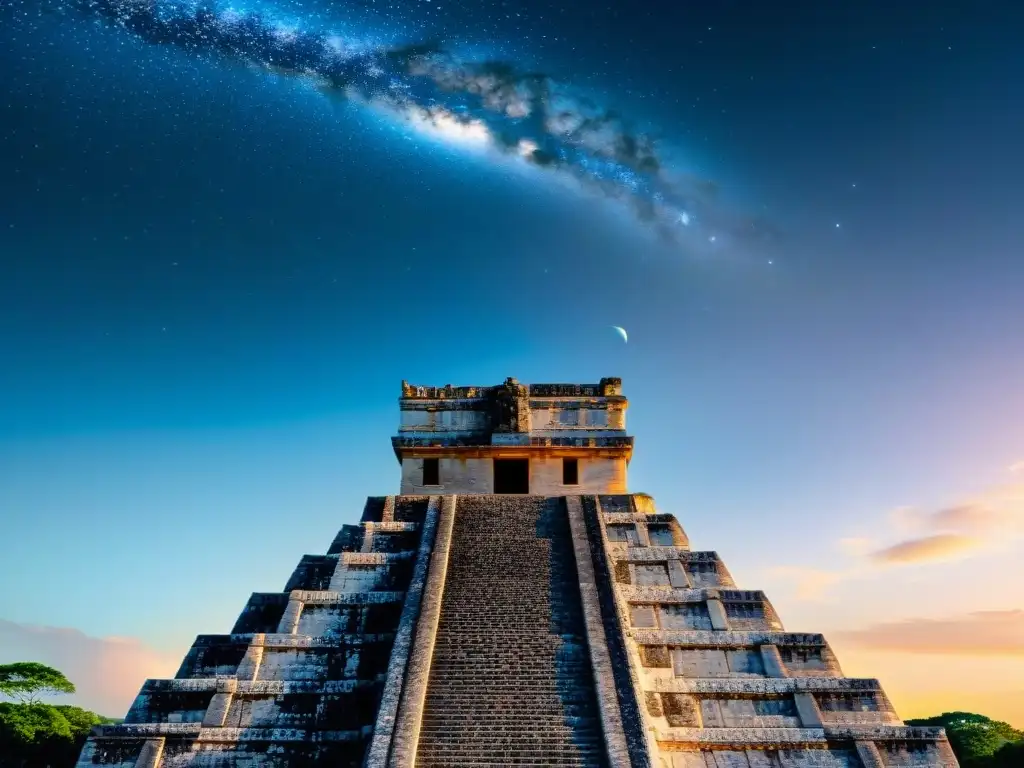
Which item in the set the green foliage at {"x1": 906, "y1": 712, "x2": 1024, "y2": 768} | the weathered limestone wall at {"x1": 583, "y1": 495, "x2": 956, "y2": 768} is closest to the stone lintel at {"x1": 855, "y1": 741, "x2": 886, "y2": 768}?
the weathered limestone wall at {"x1": 583, "y1": 495, "x2": 956, "y2": 768}

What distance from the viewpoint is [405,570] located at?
1351 centimetres

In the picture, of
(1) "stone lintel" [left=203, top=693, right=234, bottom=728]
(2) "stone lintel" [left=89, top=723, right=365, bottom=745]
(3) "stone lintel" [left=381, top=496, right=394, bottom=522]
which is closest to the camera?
(2) "stone lintel" [left=89, top=723, right=365, bottom=745]

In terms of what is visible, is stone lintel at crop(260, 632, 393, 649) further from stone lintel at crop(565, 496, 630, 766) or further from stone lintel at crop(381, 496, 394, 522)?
stone lintel at crop(381, 496, 394, 522)

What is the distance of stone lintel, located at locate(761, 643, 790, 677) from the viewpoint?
11.1 m

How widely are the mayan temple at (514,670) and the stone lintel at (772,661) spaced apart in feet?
0.08

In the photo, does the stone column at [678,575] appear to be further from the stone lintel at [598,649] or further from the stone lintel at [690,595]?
the stone lintel at [598,649]

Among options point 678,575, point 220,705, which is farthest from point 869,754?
point 220,705

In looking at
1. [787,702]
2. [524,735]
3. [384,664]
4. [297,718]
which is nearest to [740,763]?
→ [787,702]

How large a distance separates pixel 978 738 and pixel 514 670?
75.9 ft

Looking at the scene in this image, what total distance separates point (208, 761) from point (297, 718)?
111 centimetres

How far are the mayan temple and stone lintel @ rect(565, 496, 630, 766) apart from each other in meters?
0.03

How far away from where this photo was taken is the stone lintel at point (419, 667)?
30.3 ft

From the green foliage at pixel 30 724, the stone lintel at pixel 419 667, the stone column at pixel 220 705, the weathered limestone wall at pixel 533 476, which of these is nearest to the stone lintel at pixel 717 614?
the stone lintel at pixel 419 667

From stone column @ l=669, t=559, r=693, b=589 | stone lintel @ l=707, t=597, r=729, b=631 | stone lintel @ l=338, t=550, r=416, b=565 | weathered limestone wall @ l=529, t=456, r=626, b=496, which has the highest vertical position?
weathered limestone wall @ l=529, t=456, r=626, b=496
